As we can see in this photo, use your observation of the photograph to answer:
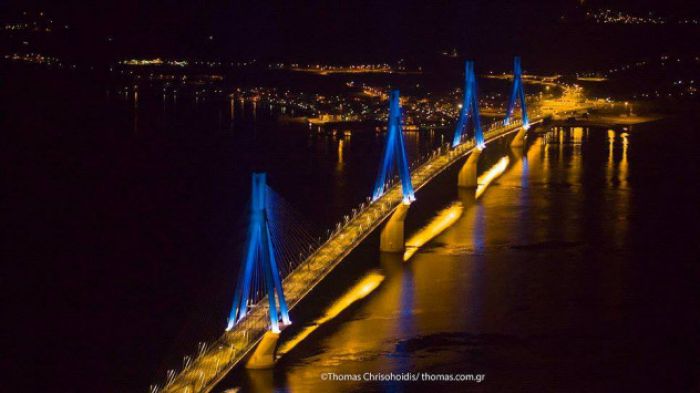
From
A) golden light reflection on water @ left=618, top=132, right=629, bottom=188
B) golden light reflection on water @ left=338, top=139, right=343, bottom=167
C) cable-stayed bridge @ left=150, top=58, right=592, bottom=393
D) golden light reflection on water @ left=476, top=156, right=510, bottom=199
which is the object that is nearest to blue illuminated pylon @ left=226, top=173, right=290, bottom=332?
cable-stayed bridge @ left=150, top=58, right=592, bottom=393

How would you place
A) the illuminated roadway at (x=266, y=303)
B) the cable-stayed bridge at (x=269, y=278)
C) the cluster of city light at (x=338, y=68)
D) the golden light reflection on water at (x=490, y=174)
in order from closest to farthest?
the illuminated roadway at (x=266, y=303)
the cable-stayed bridge at (x=269, y=278)
the golden light reflection on water at (x=490, y=174)
the cluster of city light at (x=338, y=68)

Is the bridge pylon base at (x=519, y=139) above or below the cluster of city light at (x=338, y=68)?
below

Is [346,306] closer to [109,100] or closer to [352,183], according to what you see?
[352,183]

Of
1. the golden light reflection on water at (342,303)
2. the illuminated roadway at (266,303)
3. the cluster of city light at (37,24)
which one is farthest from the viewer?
the cluster of city light at (37,24)

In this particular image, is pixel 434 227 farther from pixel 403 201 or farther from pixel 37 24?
pixel 37 24

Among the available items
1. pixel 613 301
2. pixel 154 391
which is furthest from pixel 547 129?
pixel 154 391

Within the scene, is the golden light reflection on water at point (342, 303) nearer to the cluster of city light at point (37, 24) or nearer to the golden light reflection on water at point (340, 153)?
the golden light reflection on water at point (340, 153)

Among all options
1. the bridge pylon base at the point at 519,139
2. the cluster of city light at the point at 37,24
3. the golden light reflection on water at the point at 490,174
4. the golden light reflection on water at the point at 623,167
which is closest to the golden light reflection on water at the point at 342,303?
the golden light reflection on water at the point at 490,174
